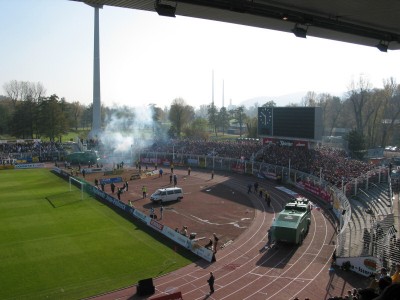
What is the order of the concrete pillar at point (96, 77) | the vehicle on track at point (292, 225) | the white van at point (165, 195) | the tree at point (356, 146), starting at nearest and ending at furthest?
the vehicle on track at point (292, 225) → the white van at point (165, 195) → the tree at point (356, 146) → the concrete pillar at point (96, 77)

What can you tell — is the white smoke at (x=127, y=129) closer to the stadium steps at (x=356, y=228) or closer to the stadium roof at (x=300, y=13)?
the stadium steps at (x=356, y=228)

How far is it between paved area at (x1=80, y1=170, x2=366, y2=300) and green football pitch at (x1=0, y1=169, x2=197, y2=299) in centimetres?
160

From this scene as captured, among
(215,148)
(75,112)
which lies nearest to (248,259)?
(215,148)

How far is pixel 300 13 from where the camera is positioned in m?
11.1

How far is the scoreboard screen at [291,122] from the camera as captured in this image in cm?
4881

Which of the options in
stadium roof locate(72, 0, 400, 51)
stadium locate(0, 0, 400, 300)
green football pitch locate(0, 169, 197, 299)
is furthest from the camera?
green football pitch locate(0, 169, 197, 299)

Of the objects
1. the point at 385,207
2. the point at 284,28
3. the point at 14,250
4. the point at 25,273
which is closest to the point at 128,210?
the point at 14,250

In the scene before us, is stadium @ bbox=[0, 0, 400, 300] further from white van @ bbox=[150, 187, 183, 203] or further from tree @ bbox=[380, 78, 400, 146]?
tree @ bbox=[380, 78, 400, 146]

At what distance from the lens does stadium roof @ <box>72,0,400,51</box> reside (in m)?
9.75

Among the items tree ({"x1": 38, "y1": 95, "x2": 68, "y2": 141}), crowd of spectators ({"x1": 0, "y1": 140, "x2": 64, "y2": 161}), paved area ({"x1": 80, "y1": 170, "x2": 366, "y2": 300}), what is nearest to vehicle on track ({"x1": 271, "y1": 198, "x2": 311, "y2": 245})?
paved area ({"x1": 80, "y1": 170, "x2": 366, "y2": 300})

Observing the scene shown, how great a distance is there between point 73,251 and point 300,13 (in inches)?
765

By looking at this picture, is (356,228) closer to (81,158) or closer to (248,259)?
(248,259)

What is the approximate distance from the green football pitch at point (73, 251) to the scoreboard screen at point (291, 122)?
28.0 m

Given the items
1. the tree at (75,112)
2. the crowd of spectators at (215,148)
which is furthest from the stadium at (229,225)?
the tree at (75,112)
